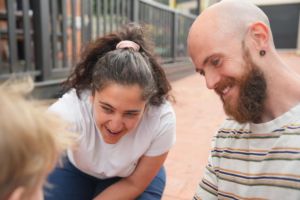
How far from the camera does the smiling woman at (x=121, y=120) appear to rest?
1554mm

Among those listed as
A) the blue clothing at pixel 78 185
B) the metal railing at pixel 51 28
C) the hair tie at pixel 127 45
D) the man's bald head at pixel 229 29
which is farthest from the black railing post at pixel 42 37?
the man's bald head at pixel 229 29

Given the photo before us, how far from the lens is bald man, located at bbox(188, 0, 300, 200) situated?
1.12 meters

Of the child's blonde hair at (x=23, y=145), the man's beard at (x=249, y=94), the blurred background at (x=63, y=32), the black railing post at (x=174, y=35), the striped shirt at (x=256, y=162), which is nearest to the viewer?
the child's blonde hair at (x=23, y=145)

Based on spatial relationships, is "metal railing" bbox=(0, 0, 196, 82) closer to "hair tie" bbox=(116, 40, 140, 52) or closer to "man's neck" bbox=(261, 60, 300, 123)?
"hair tie" bbox=(116, 40, 140, 52)

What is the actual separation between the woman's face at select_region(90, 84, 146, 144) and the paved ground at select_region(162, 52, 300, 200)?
62cm

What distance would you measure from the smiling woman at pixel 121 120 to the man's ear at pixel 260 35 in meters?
0.57

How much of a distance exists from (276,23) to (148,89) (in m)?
19.8

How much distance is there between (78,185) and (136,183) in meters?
0.43

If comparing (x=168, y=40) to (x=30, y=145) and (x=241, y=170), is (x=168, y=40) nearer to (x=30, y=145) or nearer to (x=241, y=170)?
(x=241, y=170)

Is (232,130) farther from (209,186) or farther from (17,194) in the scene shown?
(17,194)

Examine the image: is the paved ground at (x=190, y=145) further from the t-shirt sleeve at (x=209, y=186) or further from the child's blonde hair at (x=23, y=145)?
the child's blonde hair at (x=23, y=145)

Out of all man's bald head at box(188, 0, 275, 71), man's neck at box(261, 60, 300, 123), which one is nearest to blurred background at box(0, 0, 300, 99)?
man's bald head at box(188, 0, 275, 71)

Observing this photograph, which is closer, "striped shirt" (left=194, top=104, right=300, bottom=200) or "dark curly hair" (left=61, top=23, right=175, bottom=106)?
"striped shirt" (left=194, top=104, right=300, bottom=200)

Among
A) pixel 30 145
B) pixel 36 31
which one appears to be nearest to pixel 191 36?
pixel 30 145
